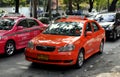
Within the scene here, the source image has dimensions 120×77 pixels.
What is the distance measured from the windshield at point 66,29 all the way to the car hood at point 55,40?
366 mm

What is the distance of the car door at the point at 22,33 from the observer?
11.3m

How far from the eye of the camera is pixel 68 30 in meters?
9.60

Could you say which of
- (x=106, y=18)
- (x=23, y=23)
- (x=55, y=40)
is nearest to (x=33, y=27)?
Result: (x=23, y=23)

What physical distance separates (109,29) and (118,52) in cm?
435

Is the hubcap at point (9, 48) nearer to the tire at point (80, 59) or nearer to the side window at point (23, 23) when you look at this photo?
the side window at point (23, 23)

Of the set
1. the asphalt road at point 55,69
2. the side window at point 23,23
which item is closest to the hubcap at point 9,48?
the asphalt road at point 55,69

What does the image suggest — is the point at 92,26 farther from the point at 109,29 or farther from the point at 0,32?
the point at 109,29

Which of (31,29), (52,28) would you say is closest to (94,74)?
(52,28)

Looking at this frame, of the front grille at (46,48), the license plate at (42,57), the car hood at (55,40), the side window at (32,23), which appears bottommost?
the license plate at (42,57)

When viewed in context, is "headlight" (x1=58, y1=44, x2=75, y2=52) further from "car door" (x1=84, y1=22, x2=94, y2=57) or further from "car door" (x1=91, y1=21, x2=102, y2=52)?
"car door" (x1=91, y1=21, x2=102, y2=52)

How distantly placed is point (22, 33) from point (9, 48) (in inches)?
43.1

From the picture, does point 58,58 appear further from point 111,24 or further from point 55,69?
point 111,24

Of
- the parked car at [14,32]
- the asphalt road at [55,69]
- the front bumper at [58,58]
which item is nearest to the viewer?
the asphalt road at [55,69]

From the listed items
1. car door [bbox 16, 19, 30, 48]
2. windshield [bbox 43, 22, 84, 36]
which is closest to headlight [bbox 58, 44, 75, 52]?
windshield [bbox 43, 22, 84, 36]
